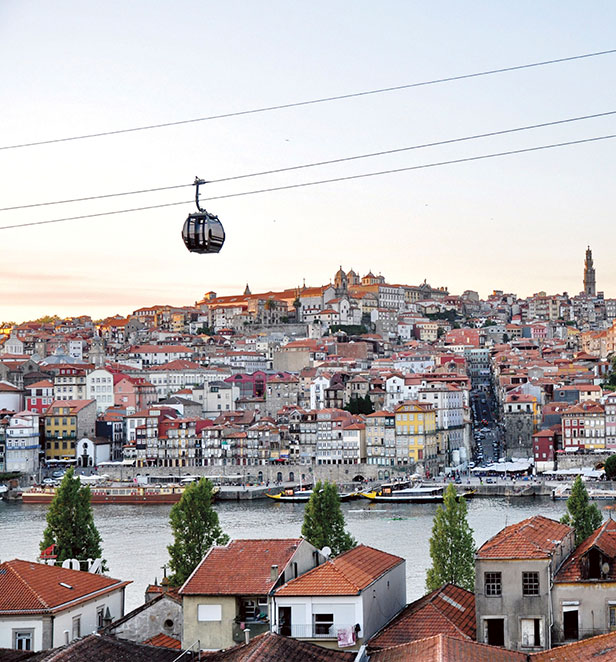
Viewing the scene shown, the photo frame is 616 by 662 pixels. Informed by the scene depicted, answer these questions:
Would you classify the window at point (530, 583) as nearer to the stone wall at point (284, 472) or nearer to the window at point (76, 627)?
the window at point (76, 627)

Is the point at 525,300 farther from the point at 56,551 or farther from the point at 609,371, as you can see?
the point at 56,551

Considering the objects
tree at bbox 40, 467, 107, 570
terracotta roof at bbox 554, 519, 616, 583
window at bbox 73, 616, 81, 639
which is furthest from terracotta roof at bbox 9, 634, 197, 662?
tree at bbox 40, 467, 107, 570

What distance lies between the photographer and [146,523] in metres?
29.6

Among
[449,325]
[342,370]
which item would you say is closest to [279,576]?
[342,370]

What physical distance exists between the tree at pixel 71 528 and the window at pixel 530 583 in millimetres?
9581

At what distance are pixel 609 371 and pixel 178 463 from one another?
21680mm

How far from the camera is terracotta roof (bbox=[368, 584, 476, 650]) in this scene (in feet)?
28.6

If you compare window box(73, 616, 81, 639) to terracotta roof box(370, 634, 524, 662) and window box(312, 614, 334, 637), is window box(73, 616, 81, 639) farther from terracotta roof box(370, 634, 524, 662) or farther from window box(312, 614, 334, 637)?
terracotta roof box(370, 634, 524, 662)

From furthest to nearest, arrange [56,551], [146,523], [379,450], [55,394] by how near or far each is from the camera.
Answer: [55,394], [379,450], [146,523], [56,551]

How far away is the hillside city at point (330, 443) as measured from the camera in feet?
28.9

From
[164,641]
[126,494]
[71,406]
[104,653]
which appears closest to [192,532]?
[164,641]

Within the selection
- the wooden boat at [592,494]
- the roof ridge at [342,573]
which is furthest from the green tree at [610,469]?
the roof ridge at [342,573]

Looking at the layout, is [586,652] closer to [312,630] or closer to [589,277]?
[312,630]

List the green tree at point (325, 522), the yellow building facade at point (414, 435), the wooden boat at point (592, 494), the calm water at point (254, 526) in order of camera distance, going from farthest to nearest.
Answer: the yellow building facade at point (414, 435) → the wooden boat at point (592, 494) → the calm water at point (254, 526) → the green tree at point (325, 522)
